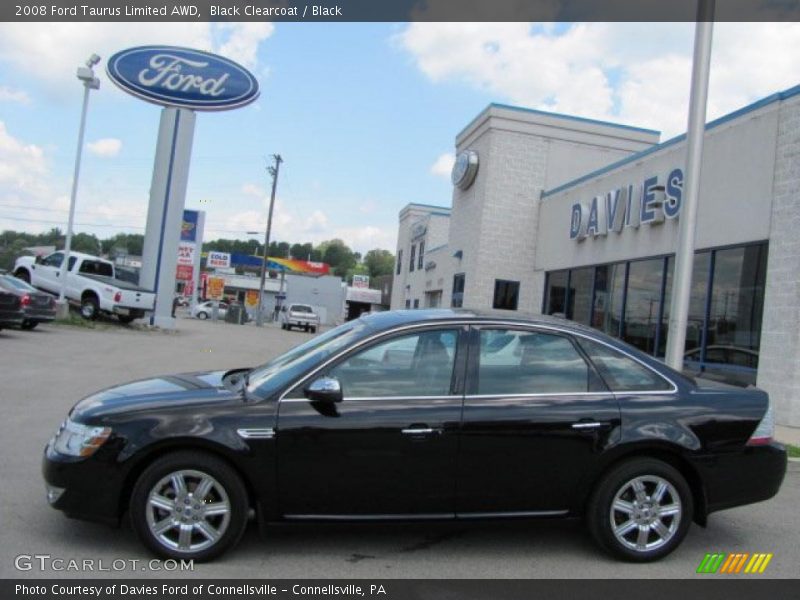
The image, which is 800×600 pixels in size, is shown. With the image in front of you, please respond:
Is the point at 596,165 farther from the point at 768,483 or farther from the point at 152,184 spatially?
the point at 768,483

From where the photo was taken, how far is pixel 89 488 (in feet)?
13.9

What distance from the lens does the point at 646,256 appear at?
50.3ft

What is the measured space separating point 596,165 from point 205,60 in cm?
1405

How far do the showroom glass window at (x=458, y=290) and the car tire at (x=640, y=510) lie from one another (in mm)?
18907

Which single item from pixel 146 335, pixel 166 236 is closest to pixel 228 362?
pixel 146 335

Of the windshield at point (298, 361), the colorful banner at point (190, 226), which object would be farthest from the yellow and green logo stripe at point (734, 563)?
the colorful banner at point (190, 226)

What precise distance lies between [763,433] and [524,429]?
1730mm

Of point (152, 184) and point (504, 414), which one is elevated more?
point (152, 184)

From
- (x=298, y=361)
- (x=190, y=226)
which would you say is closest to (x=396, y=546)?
(x=298, y=361)

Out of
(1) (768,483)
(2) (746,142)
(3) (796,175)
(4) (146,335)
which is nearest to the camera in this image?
(1) (768,483)

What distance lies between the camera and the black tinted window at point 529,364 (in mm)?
4715

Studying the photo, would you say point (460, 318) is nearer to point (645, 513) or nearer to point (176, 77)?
point (645, 513)

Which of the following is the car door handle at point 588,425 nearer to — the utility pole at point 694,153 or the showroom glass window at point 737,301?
the utility pole at point 694,153

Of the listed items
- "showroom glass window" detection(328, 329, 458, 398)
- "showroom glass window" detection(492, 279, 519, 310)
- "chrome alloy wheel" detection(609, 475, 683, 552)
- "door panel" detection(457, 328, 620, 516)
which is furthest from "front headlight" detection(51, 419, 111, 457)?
"showroom glass window" detection(492, 279, 519, 310)
